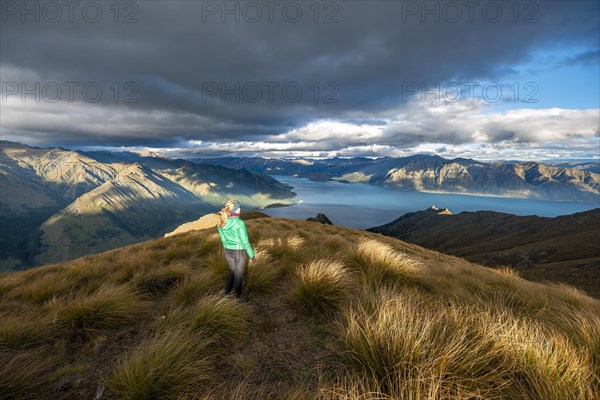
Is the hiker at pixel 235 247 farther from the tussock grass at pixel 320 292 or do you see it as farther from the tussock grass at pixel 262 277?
the tussock grass at pixel 320 292

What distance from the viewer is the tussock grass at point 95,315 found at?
509 cm

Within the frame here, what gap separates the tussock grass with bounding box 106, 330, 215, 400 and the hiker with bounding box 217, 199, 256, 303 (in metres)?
2.73

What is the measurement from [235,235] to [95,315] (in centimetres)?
322

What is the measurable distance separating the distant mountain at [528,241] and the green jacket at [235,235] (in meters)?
46.7

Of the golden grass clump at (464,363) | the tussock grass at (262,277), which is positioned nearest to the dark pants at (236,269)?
the tussock grass at (262,277)

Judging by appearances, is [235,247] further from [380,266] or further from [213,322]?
[380,266]

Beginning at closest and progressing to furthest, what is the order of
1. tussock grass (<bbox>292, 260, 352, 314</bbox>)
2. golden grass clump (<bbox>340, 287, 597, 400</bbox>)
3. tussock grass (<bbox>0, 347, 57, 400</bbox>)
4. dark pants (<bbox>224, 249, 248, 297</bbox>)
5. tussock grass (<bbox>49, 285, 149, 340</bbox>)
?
golden grass clump (<bbox>340, 287, 597, 400</bbox>)
tussock grass (<bbox>0, 347, 57, 400</bbox>)
tussock grass (<bbox>49, 285, 149, 340</bbox>)
tussock grass (<bbox>292, 260, 352, 314</bbox>)
dark pants (<bbox>224, 249, 248, 297</bbox>)

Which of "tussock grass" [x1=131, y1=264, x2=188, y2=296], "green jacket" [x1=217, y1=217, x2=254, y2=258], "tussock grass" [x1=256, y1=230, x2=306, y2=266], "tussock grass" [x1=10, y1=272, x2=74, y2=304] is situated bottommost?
"tussock grass" [x1=10, y1=272, x2=74, y2=304]

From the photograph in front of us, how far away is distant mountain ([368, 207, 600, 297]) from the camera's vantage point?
46750mm

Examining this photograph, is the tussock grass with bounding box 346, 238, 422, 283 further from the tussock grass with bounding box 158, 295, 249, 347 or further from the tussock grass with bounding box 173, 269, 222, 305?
the tussock grass with bounding box 173, 269, 222, 305

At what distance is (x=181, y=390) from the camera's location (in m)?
3.33

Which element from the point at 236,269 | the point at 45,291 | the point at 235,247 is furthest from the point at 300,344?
the point at 45,291

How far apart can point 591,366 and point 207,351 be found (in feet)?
17.0

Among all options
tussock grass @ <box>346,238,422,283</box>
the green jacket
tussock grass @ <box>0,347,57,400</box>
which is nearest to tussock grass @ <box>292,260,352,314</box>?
tussock grass @ <box>346,238,422,283</box>
